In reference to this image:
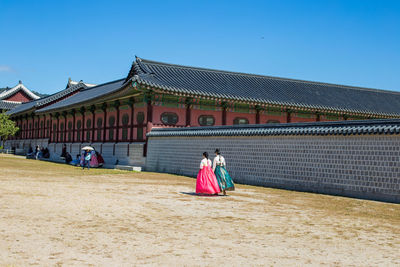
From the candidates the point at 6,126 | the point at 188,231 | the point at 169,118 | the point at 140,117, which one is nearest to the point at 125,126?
the point at 140,117

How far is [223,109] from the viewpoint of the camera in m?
27.5

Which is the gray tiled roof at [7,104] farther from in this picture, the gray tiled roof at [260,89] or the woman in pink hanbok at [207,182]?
the woman in pink hanbok at [207,182]

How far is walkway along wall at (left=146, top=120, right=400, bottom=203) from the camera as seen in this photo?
13812 mm

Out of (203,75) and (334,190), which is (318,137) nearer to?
(334,190)

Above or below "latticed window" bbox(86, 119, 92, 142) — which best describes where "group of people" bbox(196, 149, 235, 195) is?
below

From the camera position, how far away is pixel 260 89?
3017cm

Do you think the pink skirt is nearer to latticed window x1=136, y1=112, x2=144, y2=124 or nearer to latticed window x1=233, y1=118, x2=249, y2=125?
latticed window x1=136, y1=112, x2=144, y2=124

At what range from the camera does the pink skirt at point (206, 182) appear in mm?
13320

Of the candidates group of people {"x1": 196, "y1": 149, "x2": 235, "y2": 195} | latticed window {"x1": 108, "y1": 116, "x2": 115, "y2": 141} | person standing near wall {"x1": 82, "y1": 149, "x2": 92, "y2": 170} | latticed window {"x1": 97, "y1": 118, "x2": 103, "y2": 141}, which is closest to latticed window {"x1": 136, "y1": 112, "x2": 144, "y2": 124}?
person standing near wall {"x1": 82, "y1": 149, "x2": 92, "y2": 170}

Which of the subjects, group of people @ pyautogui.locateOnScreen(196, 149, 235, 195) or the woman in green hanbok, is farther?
the woman in green hanbok

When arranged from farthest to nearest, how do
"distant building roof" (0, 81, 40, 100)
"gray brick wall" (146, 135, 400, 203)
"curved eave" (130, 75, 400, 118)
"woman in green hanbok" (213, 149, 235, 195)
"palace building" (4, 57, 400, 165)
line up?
1. "distant building roof" (0, 81, 40, 100)
2. "palace building" (4, 57, 400, 165)
3. "curved eave" (130, 75, 400, 118)
4. "gray brick wall" (146, 135, 400, 203)
5. "woman in green hanbok" (213, 149, 235, 195)

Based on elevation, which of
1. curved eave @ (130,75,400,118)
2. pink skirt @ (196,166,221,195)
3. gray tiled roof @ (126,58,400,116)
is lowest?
pink skirt @ (196,166,221,195)

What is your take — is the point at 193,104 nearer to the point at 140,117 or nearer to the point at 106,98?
the point at 140,117

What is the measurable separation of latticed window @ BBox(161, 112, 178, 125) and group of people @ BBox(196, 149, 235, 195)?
494 inches
